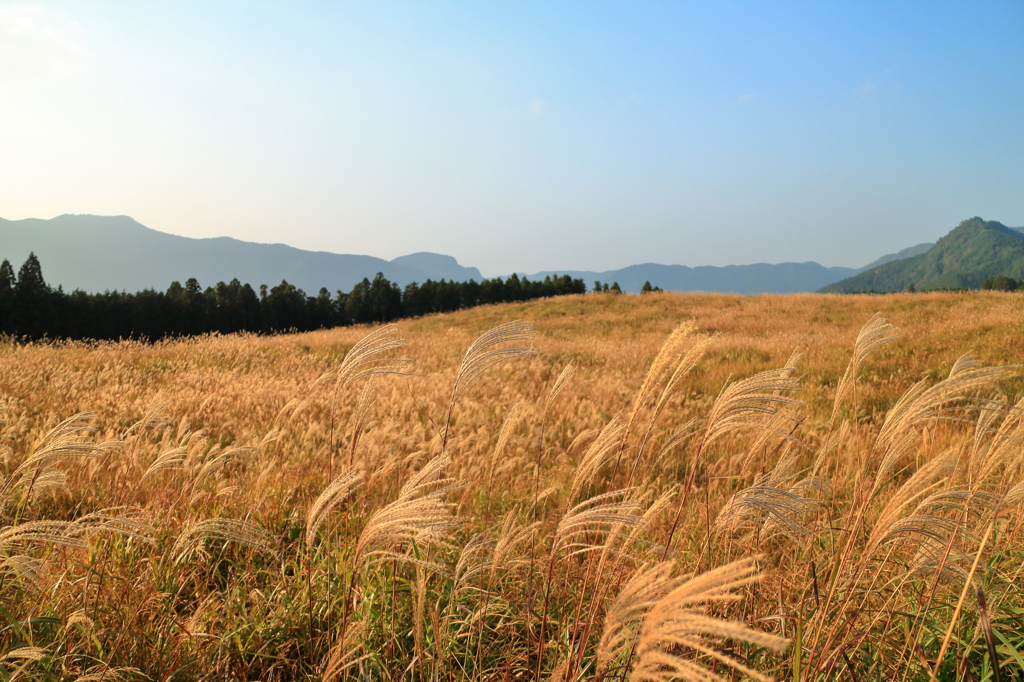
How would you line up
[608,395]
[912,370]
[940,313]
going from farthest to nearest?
1. [940,313]
2. [912,370]
3. [608,395]

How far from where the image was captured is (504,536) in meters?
2.08

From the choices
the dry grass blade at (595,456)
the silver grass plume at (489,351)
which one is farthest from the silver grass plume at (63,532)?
the dry grass blade at (595,456)

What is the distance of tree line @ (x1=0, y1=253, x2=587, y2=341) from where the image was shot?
126 feet

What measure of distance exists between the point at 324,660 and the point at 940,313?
2775 centimetres

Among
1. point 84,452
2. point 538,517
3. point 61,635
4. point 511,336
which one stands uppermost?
point 511,336

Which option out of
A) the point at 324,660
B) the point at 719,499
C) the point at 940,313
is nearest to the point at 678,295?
the point at 940,313

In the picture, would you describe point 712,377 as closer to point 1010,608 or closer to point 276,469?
point 1010,608

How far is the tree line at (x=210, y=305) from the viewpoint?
126 ft

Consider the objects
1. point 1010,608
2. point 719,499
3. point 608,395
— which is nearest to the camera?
point 1010,608

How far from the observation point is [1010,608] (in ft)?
8.50

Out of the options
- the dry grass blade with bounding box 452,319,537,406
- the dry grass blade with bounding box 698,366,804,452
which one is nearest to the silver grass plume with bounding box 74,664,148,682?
the dry grass blade with bounding box 452,319,537,406

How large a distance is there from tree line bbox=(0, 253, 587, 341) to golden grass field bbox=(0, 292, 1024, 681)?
33.9m

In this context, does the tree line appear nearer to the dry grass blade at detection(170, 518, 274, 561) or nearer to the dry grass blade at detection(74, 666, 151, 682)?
the dry grass blade at detection(170, 518, 274, 561)

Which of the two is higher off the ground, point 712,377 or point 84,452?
point 84,452
